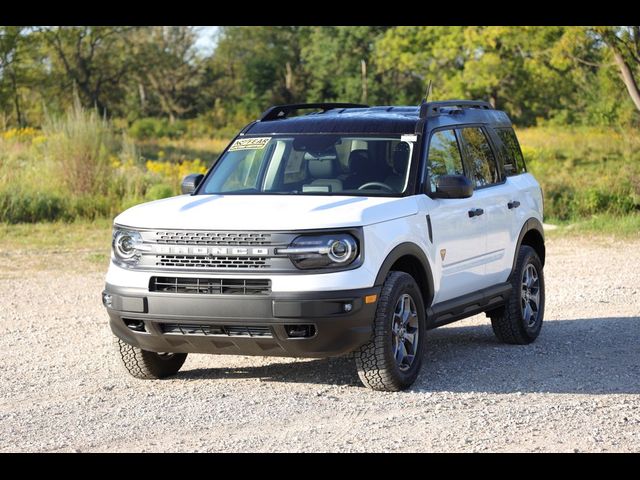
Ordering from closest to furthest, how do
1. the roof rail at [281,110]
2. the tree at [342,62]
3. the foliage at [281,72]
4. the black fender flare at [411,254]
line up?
the black fender flare at [411,254], the roof rail at [281,110], the foliage at [281,72], the tree at [342,62]

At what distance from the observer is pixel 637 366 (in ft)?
28.5

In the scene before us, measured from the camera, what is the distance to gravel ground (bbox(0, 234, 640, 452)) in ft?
20.9

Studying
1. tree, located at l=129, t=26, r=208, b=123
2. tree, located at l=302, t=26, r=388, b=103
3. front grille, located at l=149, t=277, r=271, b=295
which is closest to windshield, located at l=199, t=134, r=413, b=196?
front grille, located at l=149, t=277, r=271, b=295

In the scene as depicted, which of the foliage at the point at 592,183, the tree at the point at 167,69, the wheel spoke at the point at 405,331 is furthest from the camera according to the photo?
the tree at the point at 167,69

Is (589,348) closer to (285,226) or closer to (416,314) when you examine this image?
(416,314)

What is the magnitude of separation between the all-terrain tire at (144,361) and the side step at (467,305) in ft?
6.16

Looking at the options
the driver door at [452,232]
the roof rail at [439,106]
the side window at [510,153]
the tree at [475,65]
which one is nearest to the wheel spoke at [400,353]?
the driver door at [452,232]

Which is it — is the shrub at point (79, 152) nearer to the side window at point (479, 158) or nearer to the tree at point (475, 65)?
the side window at point (479, 158)

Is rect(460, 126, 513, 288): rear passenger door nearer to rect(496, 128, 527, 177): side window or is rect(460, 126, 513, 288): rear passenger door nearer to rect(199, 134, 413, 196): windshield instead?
rect(496, 128, 527, 177): side window

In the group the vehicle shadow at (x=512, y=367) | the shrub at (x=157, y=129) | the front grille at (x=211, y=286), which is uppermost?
the front grille at (x=211, y=286)

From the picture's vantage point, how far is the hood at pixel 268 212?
7.21m

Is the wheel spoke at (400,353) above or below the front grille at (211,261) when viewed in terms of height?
below

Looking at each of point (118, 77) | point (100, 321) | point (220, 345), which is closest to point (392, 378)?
point (220, 345)

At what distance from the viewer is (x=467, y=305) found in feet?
28.5
